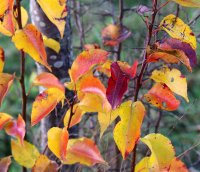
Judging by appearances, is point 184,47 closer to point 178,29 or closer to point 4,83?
point 178,29

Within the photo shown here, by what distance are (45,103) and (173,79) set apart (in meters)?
0.25

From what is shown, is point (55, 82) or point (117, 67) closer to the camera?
Result: point (117, 67)

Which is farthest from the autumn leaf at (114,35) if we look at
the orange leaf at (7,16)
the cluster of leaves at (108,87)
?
the orange leaf at (7,16)

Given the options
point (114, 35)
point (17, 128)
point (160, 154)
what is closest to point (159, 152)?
point (160, 154)

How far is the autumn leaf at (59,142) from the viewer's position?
0.80m

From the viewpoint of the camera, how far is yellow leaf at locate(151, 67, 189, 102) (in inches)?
28.5

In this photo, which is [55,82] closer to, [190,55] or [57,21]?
[57,21]

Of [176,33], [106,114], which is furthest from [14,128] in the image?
[176,33]

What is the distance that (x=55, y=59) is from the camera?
1153 millimetres

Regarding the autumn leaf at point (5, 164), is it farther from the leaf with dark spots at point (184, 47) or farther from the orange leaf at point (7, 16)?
the leaf with dark spots at point (184, 47)

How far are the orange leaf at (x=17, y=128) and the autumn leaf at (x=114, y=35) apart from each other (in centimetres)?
33

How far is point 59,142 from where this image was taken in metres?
0.81

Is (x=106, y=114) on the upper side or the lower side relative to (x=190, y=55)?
lower

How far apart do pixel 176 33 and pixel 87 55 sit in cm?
16
